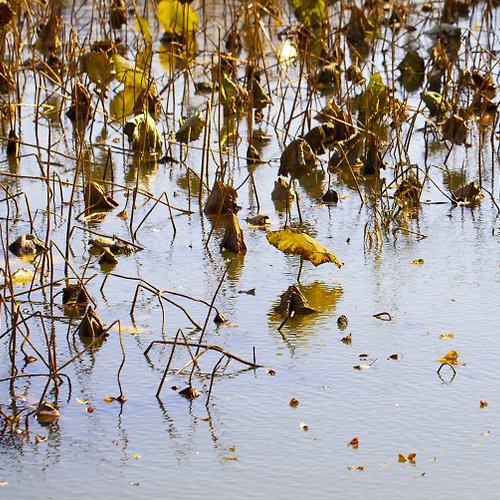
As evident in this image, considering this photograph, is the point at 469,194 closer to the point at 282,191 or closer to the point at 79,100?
the point at 282,191

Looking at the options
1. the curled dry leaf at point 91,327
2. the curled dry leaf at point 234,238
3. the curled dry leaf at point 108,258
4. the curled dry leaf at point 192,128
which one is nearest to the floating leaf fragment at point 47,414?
the curled dry leaf at point 91,327

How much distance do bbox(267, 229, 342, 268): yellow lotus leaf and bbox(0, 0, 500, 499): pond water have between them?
116mm

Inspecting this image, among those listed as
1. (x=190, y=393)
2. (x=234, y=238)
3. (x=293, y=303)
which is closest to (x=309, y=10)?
(x=234, y=238)

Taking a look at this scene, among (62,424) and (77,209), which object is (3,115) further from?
(62,424)

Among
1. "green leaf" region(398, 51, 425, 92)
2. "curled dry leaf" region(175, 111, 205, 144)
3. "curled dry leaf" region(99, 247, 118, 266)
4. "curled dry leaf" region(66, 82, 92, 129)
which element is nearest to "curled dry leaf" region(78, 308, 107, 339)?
"curled dry leaf" region(99, 247, 118, 266)

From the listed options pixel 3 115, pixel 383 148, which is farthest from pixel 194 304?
pixel 3 115

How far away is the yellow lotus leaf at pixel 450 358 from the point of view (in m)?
3.52

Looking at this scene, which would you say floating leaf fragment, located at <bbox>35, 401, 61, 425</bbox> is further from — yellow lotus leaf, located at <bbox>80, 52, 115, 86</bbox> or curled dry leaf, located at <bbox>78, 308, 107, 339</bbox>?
yellow lotus leaf, located at <bbox>80, 52, 115, 86</bbox>

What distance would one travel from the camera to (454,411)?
319 centimetres

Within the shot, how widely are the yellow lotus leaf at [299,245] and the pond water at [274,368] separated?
0.12 m

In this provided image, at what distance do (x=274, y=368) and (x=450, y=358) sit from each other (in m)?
0.49

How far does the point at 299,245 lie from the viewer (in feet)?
13.7

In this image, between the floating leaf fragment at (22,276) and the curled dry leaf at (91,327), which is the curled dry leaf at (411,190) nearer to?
the floating leaf fragment at (22,276)

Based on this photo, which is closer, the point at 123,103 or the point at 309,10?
the point at 123,103
